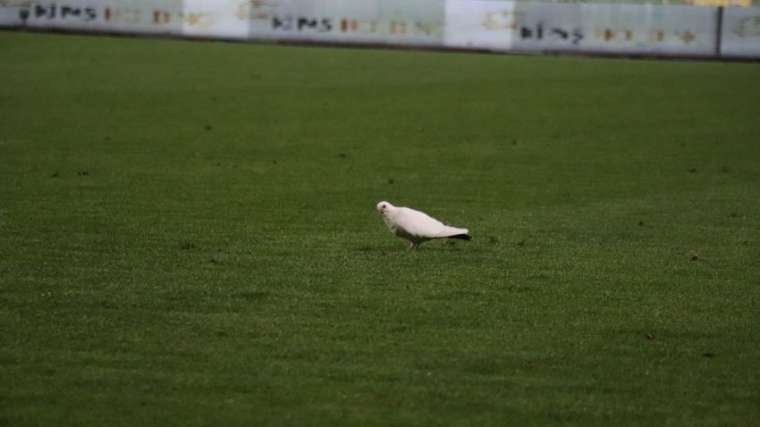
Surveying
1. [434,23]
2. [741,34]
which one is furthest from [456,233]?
[434,23]

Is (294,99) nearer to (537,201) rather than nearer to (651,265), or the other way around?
(537,201)

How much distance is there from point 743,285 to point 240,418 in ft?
17.0

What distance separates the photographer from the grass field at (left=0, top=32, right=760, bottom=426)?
7.86m

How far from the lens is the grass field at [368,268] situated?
310 inches

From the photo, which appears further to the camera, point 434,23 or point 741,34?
point 434,23

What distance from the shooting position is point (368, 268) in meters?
11.4

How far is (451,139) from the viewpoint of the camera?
22953 mm

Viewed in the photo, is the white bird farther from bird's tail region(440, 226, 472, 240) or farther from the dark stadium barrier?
the dark stadium barrier

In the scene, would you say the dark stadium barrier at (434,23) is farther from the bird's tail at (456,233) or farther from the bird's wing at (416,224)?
the bird's tail at (456,233)

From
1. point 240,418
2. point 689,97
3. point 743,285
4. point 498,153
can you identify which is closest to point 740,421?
point 240,418

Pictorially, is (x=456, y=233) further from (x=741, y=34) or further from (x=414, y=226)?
(x=741, y=34)

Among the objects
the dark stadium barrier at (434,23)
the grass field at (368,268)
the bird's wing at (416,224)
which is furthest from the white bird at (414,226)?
the dark stadium barrier at (434,23)

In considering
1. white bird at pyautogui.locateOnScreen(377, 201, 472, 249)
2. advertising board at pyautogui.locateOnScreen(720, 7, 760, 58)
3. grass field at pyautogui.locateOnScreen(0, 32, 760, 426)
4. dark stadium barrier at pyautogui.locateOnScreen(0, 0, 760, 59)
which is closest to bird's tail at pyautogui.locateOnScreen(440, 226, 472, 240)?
white bird at pyautogui.locateOnScreen(377, 201, 472, 249)

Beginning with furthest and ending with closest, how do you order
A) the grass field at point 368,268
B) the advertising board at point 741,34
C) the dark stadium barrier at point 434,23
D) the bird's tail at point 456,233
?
the dark stadium barrier at point 434,23 → the advertising board at point 741,34 → the bird's tail at point 456,233 → the grass field at point 368,268
